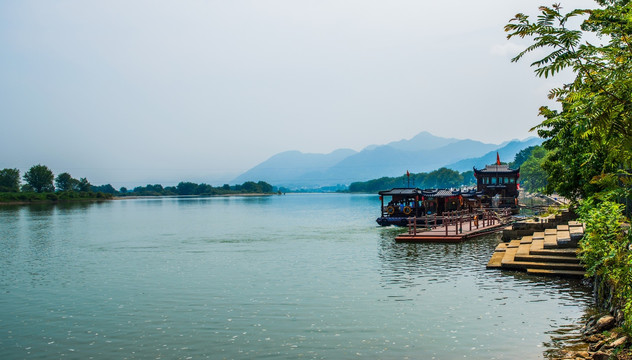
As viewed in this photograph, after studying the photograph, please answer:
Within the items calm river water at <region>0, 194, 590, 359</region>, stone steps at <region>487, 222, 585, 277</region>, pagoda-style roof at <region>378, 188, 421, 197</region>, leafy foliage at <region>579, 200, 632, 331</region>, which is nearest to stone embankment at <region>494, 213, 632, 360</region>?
stone steps at <region>487, 222, 585, 277</region>

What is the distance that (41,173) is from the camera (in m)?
191

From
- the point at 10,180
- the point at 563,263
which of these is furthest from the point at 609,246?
the point at 10,180

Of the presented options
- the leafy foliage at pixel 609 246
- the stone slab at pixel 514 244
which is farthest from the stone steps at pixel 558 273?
the stone slab at pixel 514 244

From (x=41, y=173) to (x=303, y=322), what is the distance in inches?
7920

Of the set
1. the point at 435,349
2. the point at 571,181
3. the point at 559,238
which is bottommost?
the point at 435,349

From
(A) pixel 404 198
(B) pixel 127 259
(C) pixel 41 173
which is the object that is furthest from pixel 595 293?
(C) pixel 41 173

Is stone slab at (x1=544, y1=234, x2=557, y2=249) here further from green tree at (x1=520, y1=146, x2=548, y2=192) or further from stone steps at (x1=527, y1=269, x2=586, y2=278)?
green tree at (x1=520, y1=146, x2=548, y2=192)

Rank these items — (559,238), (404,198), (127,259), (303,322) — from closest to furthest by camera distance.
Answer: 1. (303,322)
2. (559,238)
3. (127,259)
4. (404,198)

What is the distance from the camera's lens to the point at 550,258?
907 inches

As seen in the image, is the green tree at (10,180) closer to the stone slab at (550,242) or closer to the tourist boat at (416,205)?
the tourist boat at (416,205)

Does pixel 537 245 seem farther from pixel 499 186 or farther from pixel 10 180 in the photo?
pixel 10 180

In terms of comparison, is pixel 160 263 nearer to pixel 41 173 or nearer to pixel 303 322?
pixel 303 322

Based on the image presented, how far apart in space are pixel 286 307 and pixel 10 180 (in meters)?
195

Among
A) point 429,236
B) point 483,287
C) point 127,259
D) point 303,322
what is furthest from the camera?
point 429,236
